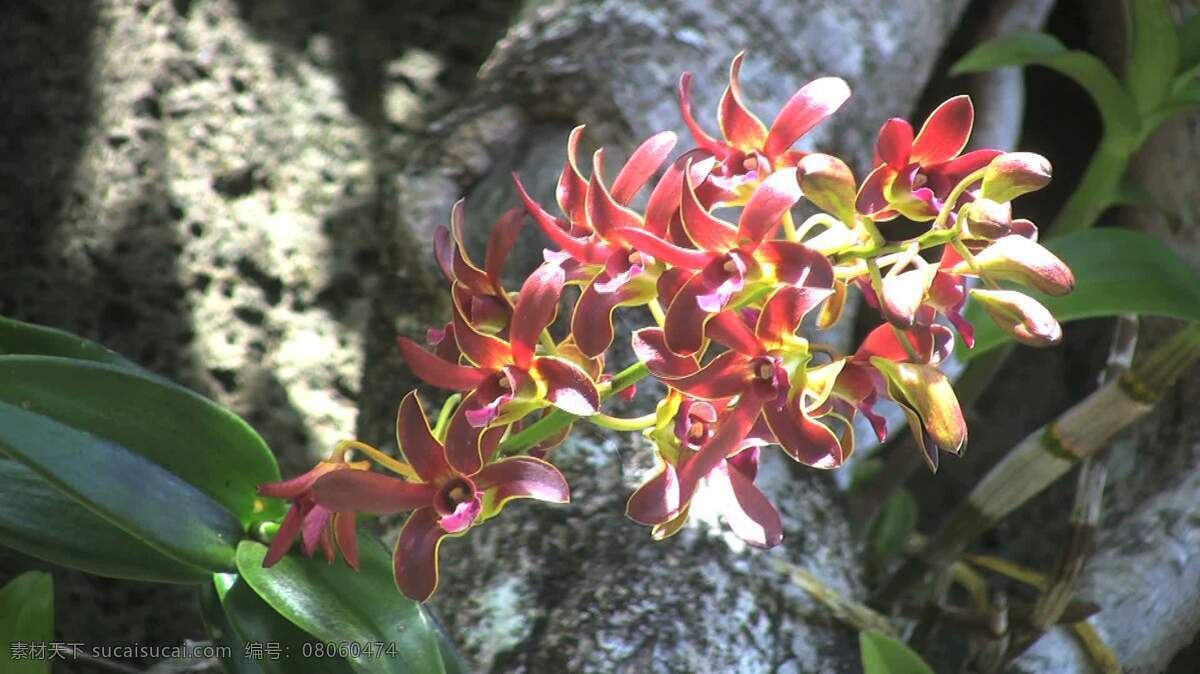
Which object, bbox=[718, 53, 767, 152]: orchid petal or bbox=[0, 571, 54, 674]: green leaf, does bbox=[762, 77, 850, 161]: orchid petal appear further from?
bbox=[0, 571, 54, 674]: green leaf

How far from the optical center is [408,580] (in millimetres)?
622

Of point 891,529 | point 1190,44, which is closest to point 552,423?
point 891,529

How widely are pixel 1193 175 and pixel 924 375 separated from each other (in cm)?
97

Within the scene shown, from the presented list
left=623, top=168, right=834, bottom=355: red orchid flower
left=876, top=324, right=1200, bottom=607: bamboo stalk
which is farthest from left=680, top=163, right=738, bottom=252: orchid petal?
left=876, top=324, right=1200, bottom=607: bamboo stalk

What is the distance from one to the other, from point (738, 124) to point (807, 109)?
0.05 meters

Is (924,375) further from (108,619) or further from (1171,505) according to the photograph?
(108,619)

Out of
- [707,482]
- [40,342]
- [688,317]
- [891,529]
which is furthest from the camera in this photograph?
[891,529]

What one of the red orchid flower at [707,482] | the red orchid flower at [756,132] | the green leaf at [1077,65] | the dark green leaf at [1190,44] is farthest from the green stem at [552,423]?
the dark green leaf at [1190,44]

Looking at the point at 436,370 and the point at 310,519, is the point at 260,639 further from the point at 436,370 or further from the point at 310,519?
the point at 436,370

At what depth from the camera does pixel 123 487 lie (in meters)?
0.70

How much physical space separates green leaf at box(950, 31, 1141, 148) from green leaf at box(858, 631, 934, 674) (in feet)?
2.23

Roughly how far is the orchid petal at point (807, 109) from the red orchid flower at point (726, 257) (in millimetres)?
96

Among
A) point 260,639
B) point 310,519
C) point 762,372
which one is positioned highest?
point 762,372

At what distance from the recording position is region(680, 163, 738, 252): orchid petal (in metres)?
0.58
